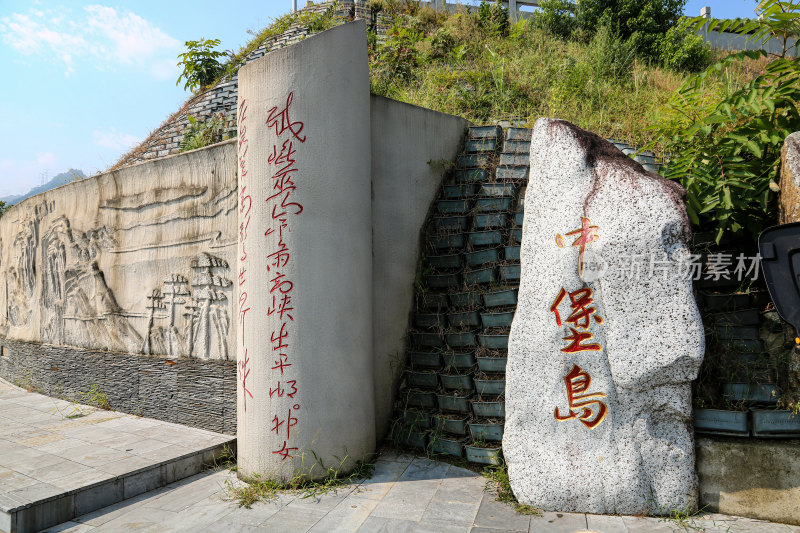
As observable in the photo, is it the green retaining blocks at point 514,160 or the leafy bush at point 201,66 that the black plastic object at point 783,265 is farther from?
the leafy bush at point 201,66

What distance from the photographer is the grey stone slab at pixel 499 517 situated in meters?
3.19

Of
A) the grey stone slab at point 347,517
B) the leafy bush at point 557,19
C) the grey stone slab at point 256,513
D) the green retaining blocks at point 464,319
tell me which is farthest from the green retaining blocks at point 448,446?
the leafy bush at point 557,19

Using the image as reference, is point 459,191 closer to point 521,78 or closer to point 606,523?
point 606,523

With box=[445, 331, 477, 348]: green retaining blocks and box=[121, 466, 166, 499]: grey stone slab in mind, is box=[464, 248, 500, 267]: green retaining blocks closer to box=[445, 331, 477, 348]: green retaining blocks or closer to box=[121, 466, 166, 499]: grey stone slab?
box=[445, 331, 477, 348]: green retaining blocks

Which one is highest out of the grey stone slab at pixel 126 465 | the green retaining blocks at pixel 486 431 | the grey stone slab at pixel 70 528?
the green retaining blocks at pixel 486 431

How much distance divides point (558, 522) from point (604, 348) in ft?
3.84

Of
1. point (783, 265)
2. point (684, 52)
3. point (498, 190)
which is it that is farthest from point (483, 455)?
point (684, 52)

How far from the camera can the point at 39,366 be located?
7.62m

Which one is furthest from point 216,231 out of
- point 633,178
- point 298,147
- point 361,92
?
point 633,178

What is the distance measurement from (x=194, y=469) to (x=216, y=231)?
240 cm

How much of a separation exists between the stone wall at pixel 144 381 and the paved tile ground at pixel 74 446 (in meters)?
0.14

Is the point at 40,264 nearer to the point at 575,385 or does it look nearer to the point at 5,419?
the point at 5,419

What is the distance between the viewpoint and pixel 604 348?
337 cm

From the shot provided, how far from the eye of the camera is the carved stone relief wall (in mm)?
5344
